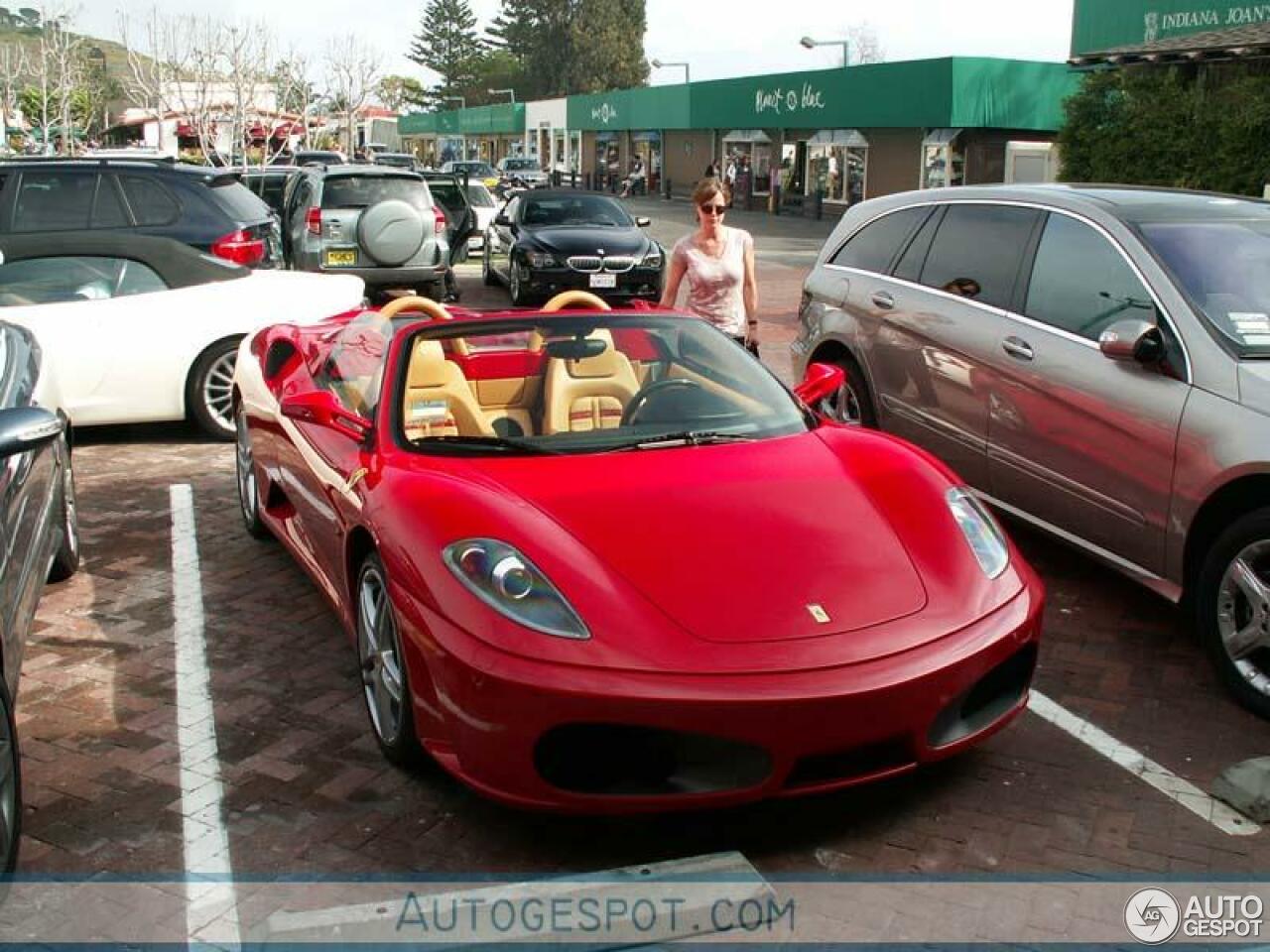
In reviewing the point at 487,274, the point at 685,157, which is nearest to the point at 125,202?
the point at 487,274

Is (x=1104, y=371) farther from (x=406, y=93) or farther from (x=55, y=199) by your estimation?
(x=406, y=93)

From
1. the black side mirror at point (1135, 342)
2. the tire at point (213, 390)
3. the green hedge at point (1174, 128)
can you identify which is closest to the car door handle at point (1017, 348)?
the black side mirror at point (1135, 342)

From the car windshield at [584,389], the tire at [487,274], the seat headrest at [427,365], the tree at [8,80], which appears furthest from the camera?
the tree at [8,80]

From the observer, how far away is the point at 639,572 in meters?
3.62

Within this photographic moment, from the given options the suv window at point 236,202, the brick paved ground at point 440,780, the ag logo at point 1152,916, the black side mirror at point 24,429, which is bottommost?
the ag logo at point 1152,916

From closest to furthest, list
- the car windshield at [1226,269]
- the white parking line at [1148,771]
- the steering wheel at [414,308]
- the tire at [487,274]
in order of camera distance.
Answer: the white parking line at [1148,771]
the car windshield at [1226,269]
the steering wheel at [414,308]
the tire at [487,274]

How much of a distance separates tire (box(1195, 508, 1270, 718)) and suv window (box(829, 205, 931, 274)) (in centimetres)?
280

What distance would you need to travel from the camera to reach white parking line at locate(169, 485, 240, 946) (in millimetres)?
3310

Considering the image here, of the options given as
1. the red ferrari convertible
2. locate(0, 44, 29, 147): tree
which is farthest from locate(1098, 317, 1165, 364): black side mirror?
locate(0, 44, 29, 147): tree

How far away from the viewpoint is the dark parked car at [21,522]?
329cm

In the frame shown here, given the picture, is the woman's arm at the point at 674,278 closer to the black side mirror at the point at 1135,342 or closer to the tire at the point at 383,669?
the black side mirror at the point at 1135,342

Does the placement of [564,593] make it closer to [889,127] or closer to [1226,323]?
[1226,323]

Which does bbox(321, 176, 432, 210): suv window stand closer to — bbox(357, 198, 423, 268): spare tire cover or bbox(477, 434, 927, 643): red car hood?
bbox(357, 198, 423, 268): spare tire cover

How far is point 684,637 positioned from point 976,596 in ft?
2.97
